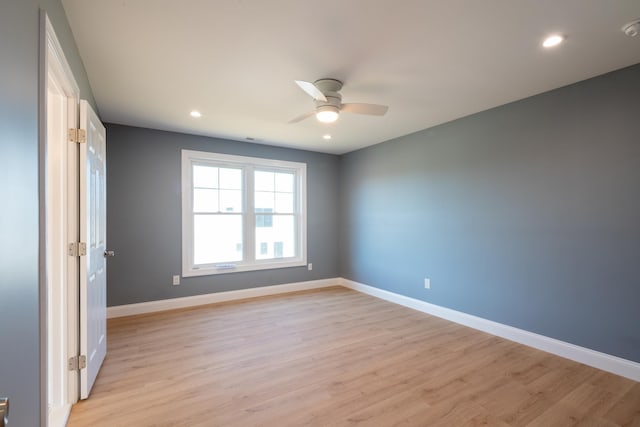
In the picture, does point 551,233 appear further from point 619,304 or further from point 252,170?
point 252,170

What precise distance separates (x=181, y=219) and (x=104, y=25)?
2.82 m

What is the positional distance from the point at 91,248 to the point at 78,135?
2.68 ft

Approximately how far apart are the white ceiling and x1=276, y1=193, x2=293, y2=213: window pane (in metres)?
2.01

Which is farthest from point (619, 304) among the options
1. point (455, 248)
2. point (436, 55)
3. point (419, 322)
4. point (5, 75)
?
point (5, 75)

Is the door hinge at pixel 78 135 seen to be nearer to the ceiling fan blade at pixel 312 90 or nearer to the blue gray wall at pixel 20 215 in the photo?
the blue gray wall at pixel 20 215

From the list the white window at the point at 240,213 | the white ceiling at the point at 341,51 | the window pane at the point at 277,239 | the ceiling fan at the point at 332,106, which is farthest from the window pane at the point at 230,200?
the ceiling fan at the point at 332,106

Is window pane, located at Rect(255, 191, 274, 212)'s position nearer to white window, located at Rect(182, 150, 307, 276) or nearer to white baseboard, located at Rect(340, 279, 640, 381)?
white window, located at Rect(182, 150, 307, 276)

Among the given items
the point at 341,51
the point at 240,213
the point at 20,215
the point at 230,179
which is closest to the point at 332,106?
the point at 341,51

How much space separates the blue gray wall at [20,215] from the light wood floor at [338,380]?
1104 mm

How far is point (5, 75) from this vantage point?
3.16 feet

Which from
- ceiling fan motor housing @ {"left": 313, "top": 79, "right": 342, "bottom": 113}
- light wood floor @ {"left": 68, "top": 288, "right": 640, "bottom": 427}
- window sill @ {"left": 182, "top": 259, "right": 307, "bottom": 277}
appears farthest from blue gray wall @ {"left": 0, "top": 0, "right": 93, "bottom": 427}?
window sill @ {"left": 182, "top": 259, "right": 307, "bottom": 277}

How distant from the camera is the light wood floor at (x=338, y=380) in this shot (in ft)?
6.59

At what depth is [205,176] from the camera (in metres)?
4.65

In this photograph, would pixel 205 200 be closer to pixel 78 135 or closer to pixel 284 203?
pixel 284 203
